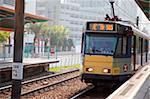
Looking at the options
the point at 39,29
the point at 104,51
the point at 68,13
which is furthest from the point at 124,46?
the point at 68,13

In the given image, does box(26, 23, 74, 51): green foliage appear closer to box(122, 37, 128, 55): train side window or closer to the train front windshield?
box(122, 37, 128, 55): train side window

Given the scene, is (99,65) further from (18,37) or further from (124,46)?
(18,37)

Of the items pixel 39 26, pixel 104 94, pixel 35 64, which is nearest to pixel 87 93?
pixel 104 94

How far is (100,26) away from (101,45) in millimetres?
877

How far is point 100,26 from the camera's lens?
44.1 ft

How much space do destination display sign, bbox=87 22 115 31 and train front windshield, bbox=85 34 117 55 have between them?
15.1 inches

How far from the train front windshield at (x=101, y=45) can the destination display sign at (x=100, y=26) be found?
15.1 inches

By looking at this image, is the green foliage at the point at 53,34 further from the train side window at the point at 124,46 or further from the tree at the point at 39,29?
the train side window at the point at 124,46

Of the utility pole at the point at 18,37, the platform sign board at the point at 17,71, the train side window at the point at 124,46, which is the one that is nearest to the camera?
the platform sign board at the point at 17,71

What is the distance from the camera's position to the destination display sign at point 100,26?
525 inches

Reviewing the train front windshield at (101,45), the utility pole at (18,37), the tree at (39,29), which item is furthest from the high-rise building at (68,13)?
the utility pole at (18,37)

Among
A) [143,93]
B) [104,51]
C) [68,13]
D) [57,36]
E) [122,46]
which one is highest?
[68,13]

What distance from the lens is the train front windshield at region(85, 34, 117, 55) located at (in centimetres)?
1298

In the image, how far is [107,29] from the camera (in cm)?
1331
